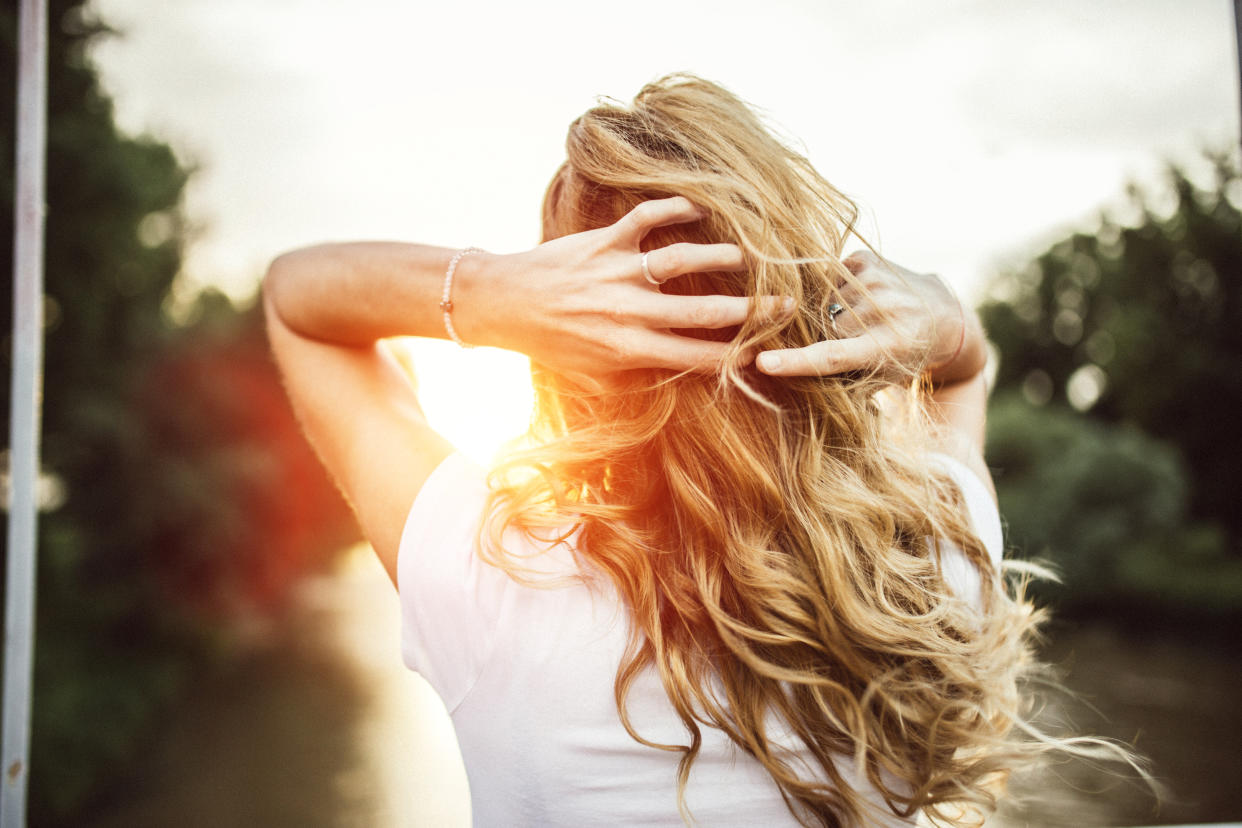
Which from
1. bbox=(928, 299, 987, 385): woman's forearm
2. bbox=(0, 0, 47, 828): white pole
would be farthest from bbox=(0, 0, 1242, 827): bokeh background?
bbox=(0, 0, 47, 828): white pole

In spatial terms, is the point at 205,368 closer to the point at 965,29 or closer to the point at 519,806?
the point at 965,29

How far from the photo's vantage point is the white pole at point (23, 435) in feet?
3.64

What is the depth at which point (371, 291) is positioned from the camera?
0.94m

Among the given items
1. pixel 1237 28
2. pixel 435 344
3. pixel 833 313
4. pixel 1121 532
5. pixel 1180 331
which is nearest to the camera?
pixel 833 313

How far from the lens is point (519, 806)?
761 mm

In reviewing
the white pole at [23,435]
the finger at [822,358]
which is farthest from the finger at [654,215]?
the white pole at [23,435]

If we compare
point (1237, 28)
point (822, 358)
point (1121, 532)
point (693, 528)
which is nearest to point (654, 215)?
point (822, 358)

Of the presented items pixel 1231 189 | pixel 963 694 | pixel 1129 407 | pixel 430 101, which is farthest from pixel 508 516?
pixel 1129 407

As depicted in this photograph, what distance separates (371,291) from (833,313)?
560 millimetres

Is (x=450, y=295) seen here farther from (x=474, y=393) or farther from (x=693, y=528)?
(x=693, y=528)

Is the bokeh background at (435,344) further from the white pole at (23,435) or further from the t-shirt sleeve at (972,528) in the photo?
the white pole at (23,435)

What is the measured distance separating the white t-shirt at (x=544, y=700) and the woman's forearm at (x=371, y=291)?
9.2 inches

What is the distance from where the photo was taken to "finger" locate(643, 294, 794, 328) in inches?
30.0

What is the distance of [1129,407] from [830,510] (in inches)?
775
